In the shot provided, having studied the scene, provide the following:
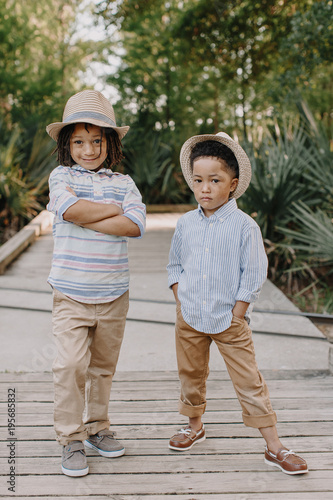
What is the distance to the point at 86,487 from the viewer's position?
2.25m

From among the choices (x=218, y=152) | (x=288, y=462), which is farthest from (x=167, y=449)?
(x=218, y=152)

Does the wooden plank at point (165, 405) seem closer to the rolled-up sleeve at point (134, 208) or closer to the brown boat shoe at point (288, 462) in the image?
the brown boat shoe at point (288, 462)

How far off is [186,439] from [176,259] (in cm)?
84

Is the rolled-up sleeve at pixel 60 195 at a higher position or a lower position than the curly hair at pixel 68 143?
lower

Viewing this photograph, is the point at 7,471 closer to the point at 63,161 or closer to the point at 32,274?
the point at 63,161

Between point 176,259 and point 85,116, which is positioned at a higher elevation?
point 85,116

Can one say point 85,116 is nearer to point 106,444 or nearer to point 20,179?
point 106,444

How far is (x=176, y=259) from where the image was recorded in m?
2.59

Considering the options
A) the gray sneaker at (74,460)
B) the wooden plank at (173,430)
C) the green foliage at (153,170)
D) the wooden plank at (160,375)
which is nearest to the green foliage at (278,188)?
the wooden plank at (160,375)

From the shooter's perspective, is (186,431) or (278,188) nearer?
(186,431)

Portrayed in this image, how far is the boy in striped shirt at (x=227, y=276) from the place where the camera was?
2.36 meters

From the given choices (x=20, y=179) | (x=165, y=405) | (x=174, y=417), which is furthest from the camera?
(x=20, y=179)

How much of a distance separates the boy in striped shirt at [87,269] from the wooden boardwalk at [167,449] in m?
0.13

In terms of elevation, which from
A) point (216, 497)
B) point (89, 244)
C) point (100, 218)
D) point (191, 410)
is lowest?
point (216, 497)
